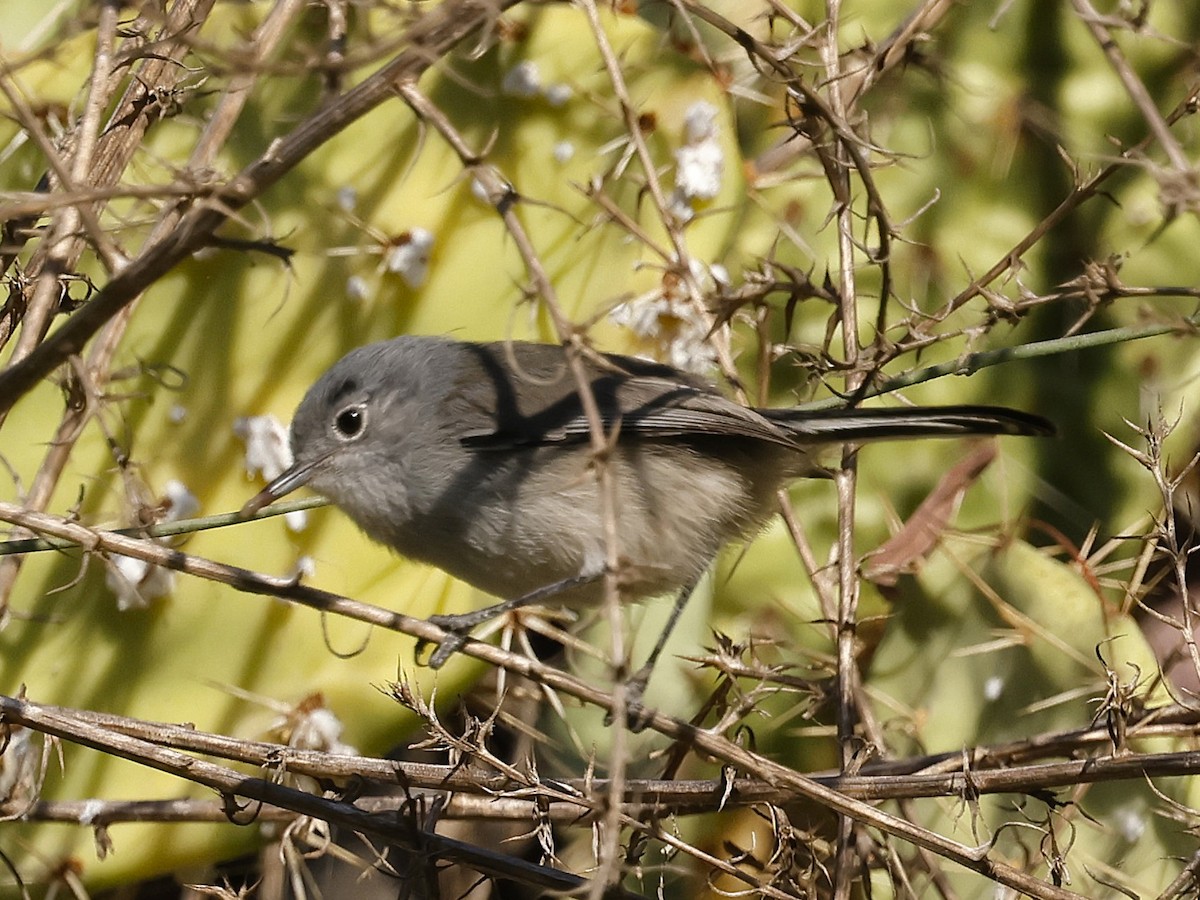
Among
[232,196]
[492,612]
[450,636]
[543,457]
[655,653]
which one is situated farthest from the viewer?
[655,653]

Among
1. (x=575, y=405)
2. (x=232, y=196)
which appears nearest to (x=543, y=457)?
(x=575, y=405)

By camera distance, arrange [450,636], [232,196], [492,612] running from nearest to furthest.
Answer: [232,196], [450,636], [492,612]

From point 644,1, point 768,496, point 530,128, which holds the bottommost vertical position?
point 768,496

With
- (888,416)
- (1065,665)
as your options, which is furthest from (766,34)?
(1065,665)

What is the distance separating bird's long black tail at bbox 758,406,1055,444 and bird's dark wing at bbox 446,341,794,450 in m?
0.05

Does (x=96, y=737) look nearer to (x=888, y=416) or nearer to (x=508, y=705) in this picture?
(x=508, y=705)

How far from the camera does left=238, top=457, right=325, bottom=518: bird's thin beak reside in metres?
2.28

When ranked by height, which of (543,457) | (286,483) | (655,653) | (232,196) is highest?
(232,196)

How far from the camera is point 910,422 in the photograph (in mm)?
2447

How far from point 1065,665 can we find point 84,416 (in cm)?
179

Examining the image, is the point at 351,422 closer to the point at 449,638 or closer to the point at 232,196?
the point at 449,638

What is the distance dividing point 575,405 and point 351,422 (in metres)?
0.44

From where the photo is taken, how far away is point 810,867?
2230mm

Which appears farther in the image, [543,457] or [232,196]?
[543,457]
